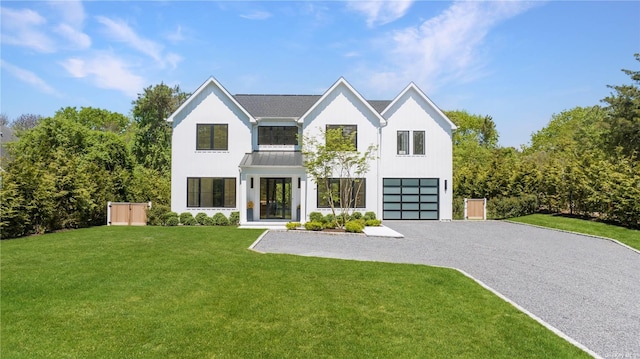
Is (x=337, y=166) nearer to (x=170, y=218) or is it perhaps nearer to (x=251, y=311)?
(x=170, y=218)

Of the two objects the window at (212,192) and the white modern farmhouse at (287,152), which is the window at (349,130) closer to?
the white modern farmhouse at (287,152)

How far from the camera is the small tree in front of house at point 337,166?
20141 mm

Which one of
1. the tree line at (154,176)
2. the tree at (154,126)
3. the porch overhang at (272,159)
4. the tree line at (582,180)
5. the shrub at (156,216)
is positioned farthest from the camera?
the tree at (154,126)

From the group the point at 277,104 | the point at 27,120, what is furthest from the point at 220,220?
the point at 27,120

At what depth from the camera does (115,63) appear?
16.3 m

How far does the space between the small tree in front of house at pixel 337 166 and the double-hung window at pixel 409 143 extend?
2665 millimetres

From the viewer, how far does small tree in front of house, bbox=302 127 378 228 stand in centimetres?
2014

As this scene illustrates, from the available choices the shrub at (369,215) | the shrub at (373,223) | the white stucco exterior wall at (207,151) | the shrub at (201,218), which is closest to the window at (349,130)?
the shrub at (369,215)

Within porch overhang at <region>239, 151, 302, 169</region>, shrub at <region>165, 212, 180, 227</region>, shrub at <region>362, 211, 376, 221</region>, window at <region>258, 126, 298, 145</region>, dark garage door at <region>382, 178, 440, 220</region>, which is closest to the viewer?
porch overhang at <region>239, 151, 302, 169</region>

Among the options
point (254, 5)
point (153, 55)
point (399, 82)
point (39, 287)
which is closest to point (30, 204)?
point (153, 55)

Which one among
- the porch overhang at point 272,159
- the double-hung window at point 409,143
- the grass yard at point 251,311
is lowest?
the grass yard at point 251,311

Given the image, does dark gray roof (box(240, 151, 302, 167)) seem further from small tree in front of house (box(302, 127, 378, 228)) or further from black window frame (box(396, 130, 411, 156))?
black window frame (box(396, 130, 411, 156))

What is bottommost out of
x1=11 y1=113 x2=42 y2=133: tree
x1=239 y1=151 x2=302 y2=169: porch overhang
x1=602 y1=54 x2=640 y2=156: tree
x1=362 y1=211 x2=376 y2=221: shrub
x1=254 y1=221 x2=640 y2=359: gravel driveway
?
x1=254 y1=221 x2=640 y2=359: gravel driveway

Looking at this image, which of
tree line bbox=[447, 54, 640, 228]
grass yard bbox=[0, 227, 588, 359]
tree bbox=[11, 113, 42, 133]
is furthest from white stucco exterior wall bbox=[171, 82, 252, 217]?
tree bbox=[11, 113, 42, 133]
